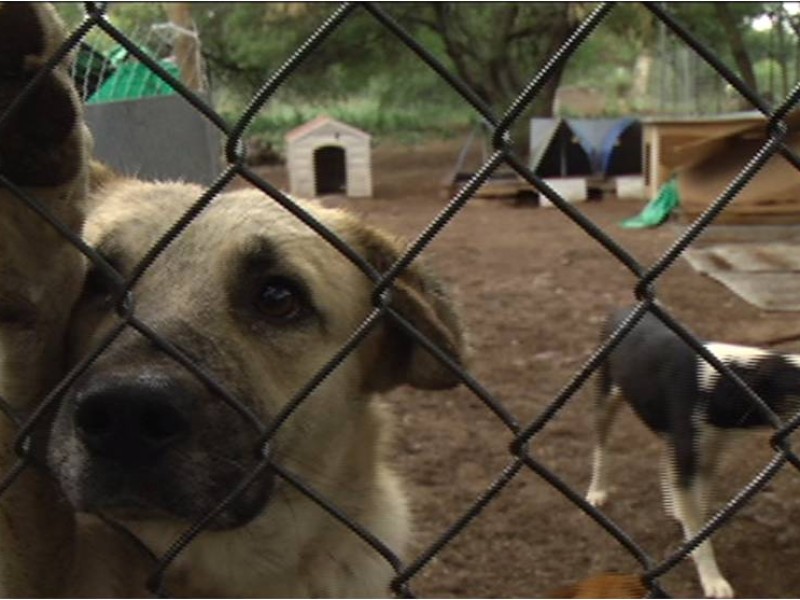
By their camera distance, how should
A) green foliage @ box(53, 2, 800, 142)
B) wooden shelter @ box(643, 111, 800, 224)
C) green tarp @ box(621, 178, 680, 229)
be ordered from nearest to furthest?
Answer: 1. wooden shelter @ box(643, 111, 800, 224)
2. green tarp @ box(621, 178, 680, 229)
3. green foliage @ box(53, 2, 800, 142)

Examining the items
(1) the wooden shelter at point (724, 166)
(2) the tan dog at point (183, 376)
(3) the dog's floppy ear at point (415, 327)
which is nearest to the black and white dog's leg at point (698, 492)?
(1) the wooden shelter at point (724, 166)

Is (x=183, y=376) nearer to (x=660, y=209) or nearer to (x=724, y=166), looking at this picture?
(x=724, y=166)

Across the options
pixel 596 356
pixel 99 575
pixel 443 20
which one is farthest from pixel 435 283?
pixel 443 20

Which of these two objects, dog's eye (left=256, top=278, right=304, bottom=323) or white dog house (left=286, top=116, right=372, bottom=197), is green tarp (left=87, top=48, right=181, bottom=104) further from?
white dog house (left=286, top=116, right=372, bottom=197)

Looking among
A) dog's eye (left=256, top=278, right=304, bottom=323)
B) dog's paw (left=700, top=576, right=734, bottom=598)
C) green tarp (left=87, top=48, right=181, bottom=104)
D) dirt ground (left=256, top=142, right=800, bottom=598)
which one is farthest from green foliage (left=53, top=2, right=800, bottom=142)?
dog's eye (left=256, top=278, right=304, bottom=323)

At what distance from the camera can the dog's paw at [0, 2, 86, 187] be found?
1413mm

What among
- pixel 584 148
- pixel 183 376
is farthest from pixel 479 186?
pixel 584 148

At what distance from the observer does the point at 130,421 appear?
155 centimetres

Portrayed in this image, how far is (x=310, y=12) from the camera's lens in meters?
16.1

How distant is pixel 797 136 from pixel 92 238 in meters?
1.77

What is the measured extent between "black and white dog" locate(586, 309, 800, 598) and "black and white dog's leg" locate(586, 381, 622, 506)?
1.2 inches

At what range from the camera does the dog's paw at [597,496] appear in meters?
4.52

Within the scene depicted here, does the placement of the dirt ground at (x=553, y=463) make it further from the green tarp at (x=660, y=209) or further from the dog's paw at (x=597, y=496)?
the green tarp at (x=660, y=209)

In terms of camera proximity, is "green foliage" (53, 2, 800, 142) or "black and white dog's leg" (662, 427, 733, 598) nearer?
"black and white dog's leg" (662, 427, 733, 598)
